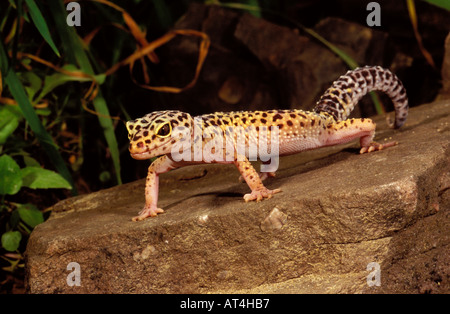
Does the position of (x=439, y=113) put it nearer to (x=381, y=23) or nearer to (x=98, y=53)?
(x=381, y=23)

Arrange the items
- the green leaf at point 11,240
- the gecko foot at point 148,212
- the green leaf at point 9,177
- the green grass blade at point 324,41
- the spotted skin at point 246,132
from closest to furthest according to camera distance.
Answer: the spotted skin at point 246,132 → the gecko foot at point 148,212 → the green leaf at point 9,177 → the green leaf at point 11,240 → the green grass blade at point 324,41

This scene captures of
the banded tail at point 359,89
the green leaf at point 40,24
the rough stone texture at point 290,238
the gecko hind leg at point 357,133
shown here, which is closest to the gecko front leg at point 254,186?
the rough stone texture at point 290,238

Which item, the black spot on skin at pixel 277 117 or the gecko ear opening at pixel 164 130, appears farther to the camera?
the black spot on skin at pixel 277 117

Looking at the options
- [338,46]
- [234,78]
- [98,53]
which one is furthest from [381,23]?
[98,53]

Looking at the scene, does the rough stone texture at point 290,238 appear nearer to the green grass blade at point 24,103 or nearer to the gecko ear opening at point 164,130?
the gecko ear opening at point 164,130

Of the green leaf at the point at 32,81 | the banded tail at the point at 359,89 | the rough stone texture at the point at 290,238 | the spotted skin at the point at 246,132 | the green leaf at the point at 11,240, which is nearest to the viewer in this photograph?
the rough stone texture at the point at 290,238

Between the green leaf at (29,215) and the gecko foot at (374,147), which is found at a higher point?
the gecko foot at (374,147)

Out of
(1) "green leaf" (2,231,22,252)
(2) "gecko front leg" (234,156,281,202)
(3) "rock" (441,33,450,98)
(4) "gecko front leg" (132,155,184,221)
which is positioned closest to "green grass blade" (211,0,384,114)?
(3) "rock" (441,33,450,98)

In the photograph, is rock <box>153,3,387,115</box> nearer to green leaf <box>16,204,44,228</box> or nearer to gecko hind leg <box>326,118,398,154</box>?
gecko hind leg <box>326,118,398,154</box>

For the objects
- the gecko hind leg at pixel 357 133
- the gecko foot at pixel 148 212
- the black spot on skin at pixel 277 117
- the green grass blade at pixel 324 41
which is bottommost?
the gecko foot at pixel 148 212
